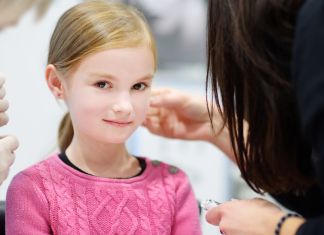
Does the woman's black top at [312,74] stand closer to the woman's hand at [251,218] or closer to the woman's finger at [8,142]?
the woman's hand at [251,218]

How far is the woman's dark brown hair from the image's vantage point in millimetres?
584

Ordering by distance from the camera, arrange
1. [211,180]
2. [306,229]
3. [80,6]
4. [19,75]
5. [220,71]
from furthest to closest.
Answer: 1. [211,180]
2. [19,75]
3. [80,6]
4. [220,71]
5. [306,229]

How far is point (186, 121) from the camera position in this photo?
1.14m

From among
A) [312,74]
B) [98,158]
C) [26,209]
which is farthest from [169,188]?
[312,74]

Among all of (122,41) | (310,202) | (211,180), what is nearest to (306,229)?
(310,202)

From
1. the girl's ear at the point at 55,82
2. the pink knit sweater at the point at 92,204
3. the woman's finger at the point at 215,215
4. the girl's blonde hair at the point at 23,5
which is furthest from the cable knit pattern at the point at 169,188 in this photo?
the girl's blonde hair at the point at 23,5

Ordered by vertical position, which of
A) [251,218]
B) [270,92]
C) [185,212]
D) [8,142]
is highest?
[270,92]

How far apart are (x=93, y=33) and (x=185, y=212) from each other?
47 centimetres

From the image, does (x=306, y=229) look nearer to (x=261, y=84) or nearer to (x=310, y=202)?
(x=261, y=84)

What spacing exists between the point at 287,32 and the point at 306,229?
325 millimetres

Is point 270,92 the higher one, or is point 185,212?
point 270,92

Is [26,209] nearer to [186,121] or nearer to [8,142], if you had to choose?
[8,142]

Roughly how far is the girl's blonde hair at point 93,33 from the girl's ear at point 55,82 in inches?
0.5

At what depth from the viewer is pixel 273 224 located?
613 millimetres
